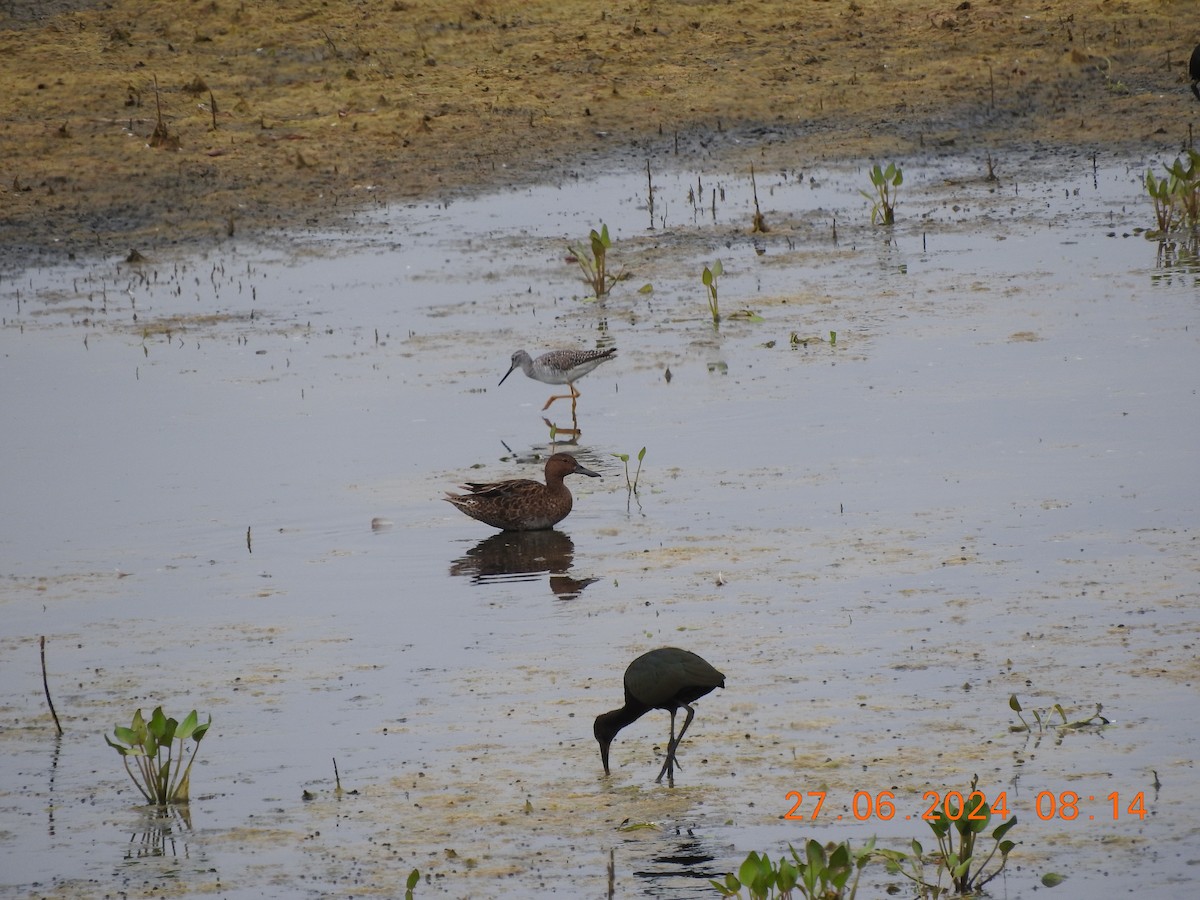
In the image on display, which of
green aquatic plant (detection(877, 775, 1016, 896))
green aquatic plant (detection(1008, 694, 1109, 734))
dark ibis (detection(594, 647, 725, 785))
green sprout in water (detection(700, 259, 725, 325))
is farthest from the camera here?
green sprout in water (detection(700, 259, 725, 325))

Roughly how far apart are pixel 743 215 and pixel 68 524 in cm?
952

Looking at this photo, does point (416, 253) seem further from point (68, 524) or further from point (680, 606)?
point (680, 606)

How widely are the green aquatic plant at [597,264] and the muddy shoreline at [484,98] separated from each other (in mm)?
4212

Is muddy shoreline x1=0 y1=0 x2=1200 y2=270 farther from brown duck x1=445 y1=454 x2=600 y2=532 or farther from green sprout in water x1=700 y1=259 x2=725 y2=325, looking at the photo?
brown duck x1=445 y1=454 x2=600 y2=532

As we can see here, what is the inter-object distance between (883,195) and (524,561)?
28.0ft

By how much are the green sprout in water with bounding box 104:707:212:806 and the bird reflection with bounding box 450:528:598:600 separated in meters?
2.90

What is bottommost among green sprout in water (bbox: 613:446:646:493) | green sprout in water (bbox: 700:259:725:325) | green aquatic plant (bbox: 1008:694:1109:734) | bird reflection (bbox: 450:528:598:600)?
green aquatic plant (bbox: 1008:694:1109:734)

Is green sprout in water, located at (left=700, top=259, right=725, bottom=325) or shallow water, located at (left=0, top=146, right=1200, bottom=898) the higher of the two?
green sprout in water, located at (left=700, top=259, right=725, bottom=325)

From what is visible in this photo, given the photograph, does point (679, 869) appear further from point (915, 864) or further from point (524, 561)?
point (524, 561)

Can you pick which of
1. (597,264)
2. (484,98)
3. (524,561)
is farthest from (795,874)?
(484,98)

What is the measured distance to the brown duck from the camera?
11055 millimetres

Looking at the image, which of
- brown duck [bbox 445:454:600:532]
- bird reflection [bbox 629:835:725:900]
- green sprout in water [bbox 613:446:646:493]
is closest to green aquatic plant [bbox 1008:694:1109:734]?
bird reflection [bbox 629:835:725:900]
